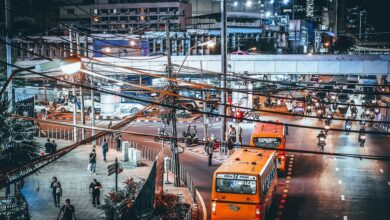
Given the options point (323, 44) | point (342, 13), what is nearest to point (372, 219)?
point (323, 44)

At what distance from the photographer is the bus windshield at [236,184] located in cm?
1955

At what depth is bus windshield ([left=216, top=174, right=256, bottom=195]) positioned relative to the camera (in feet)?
64.1

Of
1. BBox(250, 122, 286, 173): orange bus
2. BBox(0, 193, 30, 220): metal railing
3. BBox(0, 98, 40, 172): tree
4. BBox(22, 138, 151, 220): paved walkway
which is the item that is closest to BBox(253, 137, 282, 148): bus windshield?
BBox(250, 122, 286, 173): orange bus

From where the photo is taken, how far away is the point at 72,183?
28000 mm

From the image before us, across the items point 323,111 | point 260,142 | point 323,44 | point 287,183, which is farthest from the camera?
point 323,44

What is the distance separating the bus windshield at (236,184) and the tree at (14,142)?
7.22 m

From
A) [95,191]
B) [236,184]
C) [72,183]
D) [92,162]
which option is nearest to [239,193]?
[236,184]

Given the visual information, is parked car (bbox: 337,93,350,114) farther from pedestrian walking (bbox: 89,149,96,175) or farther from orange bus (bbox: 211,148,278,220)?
orange bus (bbox: 211,148,278,220)

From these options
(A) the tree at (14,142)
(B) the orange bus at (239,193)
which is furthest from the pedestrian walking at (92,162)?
(B) the orange bus at (239,193)

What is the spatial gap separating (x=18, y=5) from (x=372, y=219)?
83730 millimetres

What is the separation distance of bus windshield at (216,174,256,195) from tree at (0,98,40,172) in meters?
7.22

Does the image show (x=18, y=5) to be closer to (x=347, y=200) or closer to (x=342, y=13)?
(x=347, y=200)

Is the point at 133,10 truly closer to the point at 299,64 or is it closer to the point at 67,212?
the point at 299,64

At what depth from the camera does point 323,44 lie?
14788 centimetres
